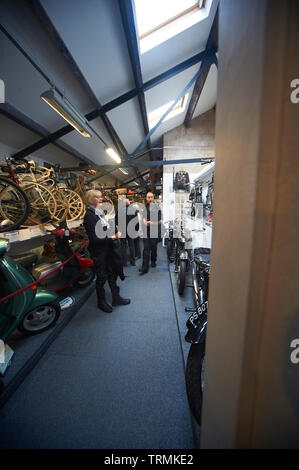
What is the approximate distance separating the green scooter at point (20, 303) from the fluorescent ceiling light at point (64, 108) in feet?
6.29

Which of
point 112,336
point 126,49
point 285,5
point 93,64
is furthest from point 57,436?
point 126,49

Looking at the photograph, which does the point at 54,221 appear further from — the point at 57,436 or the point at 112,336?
the point at 57,436

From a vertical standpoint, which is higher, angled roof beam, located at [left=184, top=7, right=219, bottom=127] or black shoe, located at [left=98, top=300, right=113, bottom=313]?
angled roof beam, located at [left=184, top=7, right=219, bottom=127]

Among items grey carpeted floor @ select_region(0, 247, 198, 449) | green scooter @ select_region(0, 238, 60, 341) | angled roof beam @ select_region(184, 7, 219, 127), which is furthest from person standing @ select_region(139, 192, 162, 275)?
angled roof beam @ select_region(184, 7, 219, 127)

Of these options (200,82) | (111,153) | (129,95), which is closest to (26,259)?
(111,153)

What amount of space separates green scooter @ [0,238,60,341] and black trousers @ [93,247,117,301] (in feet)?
2.00

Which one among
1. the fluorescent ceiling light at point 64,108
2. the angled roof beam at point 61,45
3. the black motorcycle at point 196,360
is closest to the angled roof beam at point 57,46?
the angled roof beam at point 61,45

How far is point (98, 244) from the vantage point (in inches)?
87.6

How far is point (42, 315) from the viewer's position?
6.39ft

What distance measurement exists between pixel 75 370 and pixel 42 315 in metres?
0.84

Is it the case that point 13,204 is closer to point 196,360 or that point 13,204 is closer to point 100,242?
point 100,242

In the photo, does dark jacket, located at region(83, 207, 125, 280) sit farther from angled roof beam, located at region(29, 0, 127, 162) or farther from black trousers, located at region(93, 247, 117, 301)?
angled roof beam, located at region(29, 0, 127, 162)

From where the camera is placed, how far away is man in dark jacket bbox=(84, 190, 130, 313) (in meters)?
2.14

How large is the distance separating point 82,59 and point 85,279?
13.0 feet
